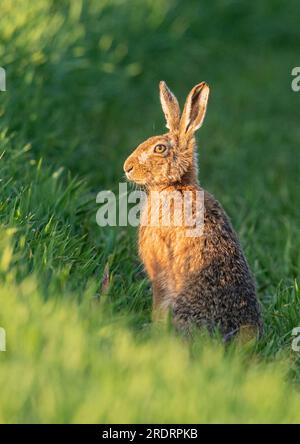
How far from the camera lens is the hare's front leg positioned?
5348 millimetres

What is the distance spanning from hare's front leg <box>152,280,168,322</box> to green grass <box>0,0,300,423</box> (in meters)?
0.09

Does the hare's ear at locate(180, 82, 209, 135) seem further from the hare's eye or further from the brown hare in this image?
the hare's eye

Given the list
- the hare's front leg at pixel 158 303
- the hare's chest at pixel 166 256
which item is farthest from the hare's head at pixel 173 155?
the hare's front leg at pixel 158 303

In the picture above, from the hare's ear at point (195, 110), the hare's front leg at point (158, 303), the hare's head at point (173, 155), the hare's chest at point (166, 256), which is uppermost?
the hare's ear at point (195, 110)

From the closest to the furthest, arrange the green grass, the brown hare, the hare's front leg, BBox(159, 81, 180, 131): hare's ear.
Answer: the green grass < the hare's front leg < the brown hare < BBox(159, 81, 180, 131): hare's ear

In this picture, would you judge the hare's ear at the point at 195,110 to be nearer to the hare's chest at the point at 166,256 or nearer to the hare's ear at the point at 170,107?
the hare's ear at the point at 170,107

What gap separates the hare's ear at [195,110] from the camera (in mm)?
6035

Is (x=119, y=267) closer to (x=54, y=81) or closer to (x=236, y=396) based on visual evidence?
(x=236, y=396)

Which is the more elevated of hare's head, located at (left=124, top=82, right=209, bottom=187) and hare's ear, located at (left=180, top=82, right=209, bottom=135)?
hare's ear, located at (left=180, top=82, right=209, bottom=135)

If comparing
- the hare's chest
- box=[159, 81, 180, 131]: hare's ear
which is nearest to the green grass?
the hare's chest

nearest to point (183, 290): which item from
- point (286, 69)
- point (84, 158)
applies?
point (84, 158)

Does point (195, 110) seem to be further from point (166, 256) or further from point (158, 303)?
point (158, 303)

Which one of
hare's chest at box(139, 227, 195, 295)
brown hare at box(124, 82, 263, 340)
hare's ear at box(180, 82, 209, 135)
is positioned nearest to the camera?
brown hare at box(124, 82, 263, 340)

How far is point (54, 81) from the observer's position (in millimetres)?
8664
